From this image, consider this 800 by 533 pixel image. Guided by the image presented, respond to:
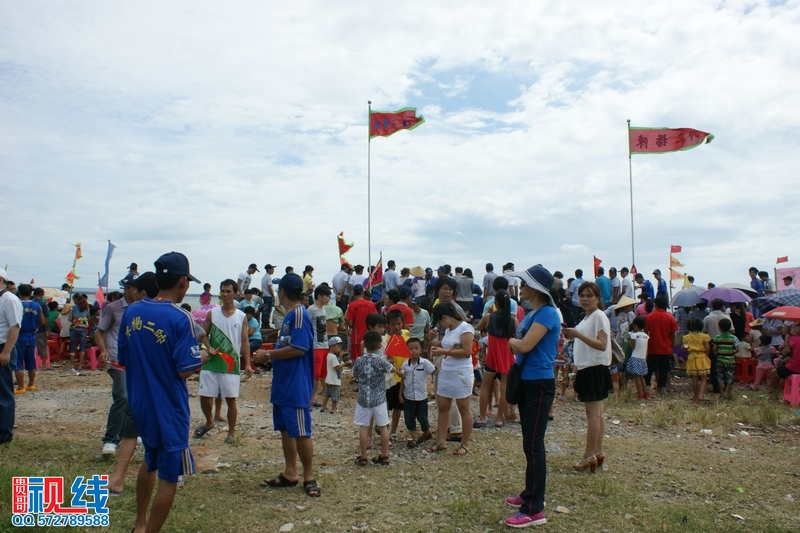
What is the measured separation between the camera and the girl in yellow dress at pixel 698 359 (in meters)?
10.4

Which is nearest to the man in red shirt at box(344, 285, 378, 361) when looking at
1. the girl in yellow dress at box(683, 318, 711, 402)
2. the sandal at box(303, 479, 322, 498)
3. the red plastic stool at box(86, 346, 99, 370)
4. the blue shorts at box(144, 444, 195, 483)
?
the sandal at box(303, 479, 322, 498)

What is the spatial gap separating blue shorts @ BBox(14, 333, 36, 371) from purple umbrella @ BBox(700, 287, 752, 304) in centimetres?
1355

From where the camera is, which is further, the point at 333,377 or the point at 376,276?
the point at 376,276

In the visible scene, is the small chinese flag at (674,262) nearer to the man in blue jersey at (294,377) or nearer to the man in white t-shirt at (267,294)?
the man in white t-shirt at (267,294)

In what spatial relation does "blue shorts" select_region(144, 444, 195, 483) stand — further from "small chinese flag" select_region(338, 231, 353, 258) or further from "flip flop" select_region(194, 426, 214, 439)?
"small chinese flag" select_region(338, 231, 353, 258)

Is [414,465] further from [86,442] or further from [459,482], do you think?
[86,442]

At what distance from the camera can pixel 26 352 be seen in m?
9.88

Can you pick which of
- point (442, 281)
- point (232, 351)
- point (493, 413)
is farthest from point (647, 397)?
point (232, 351)

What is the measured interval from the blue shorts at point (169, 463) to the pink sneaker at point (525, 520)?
7.96ft

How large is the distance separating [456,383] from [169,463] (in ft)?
11.3

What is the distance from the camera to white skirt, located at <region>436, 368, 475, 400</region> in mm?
6379

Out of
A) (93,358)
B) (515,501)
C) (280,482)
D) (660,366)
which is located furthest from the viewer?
(93,358)

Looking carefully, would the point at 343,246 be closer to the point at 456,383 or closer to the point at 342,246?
the point at 342,246

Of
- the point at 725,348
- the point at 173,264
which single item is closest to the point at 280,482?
the point at 173,264
